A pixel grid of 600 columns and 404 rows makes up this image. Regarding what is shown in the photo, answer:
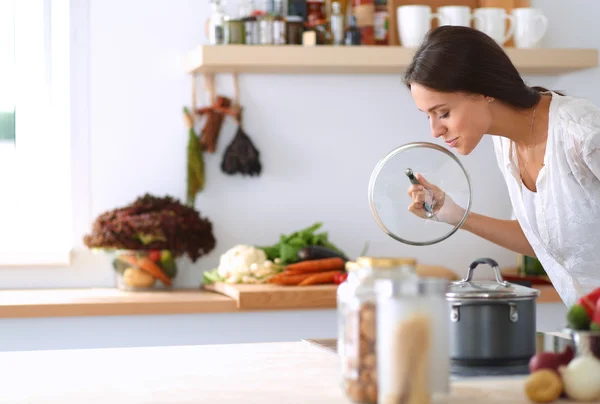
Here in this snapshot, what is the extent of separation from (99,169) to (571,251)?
6.01ft

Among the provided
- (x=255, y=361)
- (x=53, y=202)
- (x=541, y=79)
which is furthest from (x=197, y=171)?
(x=255, y=361)

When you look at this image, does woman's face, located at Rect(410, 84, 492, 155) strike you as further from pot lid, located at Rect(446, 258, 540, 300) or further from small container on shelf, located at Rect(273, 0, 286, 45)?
small container on shelf, located at Rect(273, 0, 286, 45)

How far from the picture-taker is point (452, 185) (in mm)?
1906

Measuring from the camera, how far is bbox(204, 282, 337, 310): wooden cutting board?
9.54ft

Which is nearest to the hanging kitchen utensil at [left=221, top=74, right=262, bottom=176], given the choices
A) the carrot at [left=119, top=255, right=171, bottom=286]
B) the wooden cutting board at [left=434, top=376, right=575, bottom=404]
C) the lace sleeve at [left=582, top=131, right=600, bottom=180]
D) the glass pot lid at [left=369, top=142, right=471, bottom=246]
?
the carrot at [left=119, top=255, right=171, bottom=286]

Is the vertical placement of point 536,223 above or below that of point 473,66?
below

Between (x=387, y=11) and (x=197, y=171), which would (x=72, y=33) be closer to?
(x=197, y=171)

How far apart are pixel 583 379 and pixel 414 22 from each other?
2.24 m

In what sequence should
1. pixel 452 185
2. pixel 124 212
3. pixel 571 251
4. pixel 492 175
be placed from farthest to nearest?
pixel 492 175, pixel 124 212, pixel 571 251, pixel 452 185

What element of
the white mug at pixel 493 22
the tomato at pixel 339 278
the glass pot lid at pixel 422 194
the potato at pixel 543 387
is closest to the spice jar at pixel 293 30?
the white mug at pixel 493 22

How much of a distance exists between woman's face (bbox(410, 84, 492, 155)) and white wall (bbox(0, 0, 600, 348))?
144 centimetres

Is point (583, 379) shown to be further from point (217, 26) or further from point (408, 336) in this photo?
point (217, 26)

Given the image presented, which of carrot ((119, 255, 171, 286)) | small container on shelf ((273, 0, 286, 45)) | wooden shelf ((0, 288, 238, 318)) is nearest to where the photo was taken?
wooden shelf ((0, 288, 238, 318))

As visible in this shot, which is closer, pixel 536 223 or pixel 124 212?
pixel 536 223
